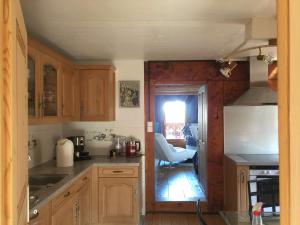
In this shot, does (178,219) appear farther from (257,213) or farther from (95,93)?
(257,213)

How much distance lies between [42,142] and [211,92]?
2.35 meters

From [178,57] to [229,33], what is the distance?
1.19 m

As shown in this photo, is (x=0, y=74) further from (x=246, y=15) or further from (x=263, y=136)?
(x=263, y=136)

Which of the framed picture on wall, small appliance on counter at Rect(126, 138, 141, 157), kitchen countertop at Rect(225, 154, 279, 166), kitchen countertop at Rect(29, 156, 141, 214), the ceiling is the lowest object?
kitchen countertop at Rect(29, 156, 141, 214)

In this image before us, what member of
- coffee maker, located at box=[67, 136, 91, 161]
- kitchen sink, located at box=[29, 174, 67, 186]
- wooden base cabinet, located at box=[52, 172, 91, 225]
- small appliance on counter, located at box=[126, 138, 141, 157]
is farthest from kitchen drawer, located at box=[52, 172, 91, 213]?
small appliance on counter, located at box=[126, 138, 141, 157]

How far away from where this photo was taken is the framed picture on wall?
4031 mm

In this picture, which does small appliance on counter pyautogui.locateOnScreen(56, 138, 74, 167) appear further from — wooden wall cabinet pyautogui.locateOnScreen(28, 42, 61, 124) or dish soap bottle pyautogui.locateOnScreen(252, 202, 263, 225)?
dish soap bottle pyautogui.locateOnScreen(252, 202, 263, 225)

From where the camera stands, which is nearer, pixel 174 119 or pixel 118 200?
pixel 118 200

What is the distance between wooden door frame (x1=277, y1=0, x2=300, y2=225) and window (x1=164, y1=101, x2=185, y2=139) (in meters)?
8.58

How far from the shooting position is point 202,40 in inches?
116

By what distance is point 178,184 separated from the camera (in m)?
5.57

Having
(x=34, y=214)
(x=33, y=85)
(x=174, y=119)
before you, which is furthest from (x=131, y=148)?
(x=174, y=119)

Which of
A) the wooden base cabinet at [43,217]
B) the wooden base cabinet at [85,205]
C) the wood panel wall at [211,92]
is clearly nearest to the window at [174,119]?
the wood panel wall at [211,92]

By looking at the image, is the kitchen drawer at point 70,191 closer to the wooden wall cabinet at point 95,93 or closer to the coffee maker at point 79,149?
the coffee maker at point 79,149
